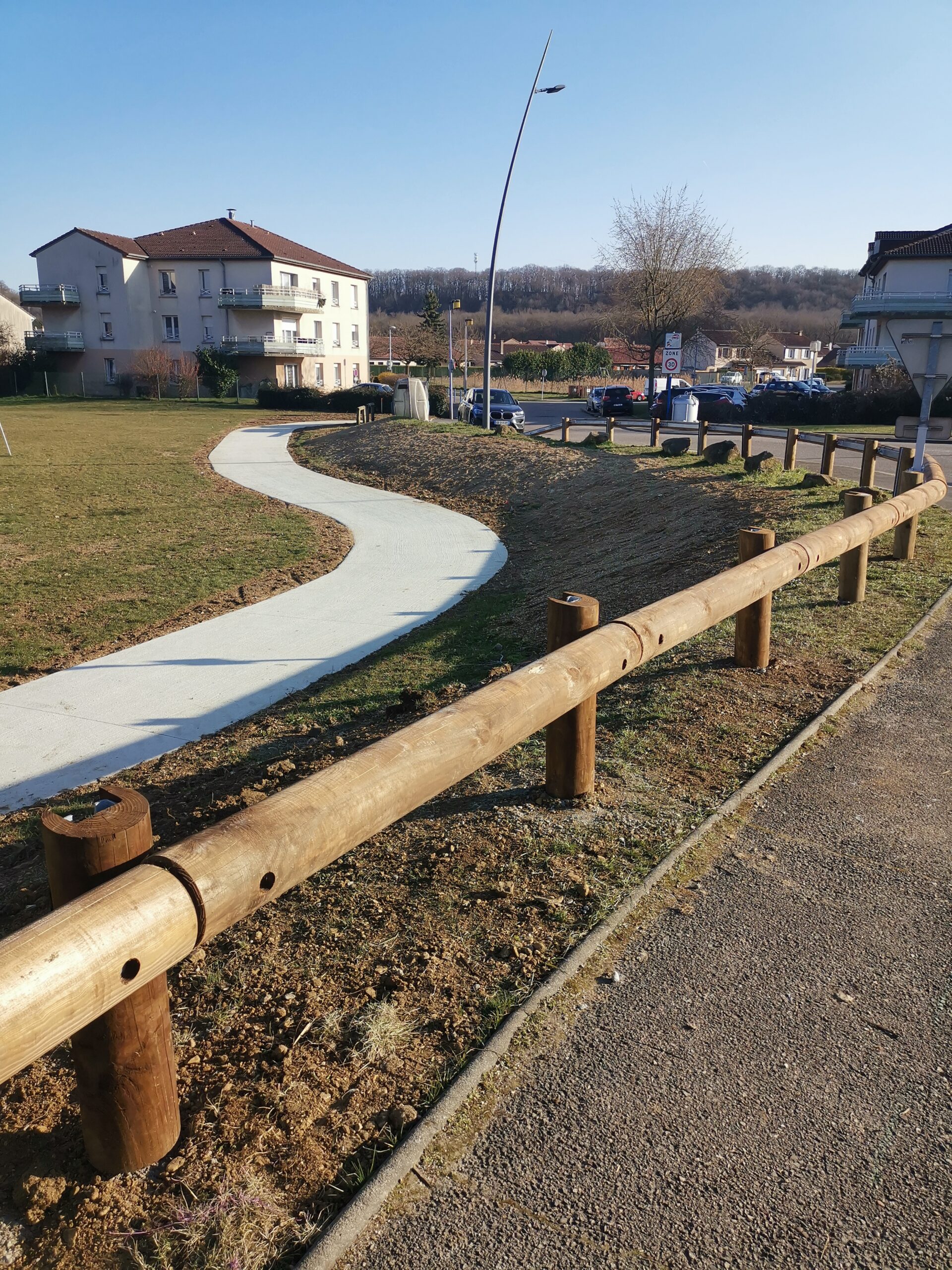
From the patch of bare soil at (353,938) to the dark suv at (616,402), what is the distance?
125 ft

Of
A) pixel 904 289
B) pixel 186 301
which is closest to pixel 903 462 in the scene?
pixel 904 289

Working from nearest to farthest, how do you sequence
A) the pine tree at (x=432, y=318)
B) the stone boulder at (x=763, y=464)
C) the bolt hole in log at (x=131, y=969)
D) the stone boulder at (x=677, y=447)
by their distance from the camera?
1. the bolt hole in log at (x=131, y=969)
2. the stone boulder at (x=763, y=464)
3. the stone boulder at (x=677, y=447)
4. the pine tree at (x=432, y=318)

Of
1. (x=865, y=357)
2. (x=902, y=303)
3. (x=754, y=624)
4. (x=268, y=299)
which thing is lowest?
(x=754, y=624)

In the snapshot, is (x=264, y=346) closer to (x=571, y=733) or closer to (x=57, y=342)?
(x=57, y=342)

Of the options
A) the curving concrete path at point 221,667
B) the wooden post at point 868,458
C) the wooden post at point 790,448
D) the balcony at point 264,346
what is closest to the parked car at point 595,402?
the balcony at point 264,346

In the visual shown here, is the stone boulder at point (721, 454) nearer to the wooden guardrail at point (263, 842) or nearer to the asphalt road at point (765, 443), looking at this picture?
the asphalt road at point (765, 443)

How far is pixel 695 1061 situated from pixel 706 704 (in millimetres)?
3007

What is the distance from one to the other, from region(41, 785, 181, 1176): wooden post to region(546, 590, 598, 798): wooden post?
225 centimetres

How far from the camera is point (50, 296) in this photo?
59969mm

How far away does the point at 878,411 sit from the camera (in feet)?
129

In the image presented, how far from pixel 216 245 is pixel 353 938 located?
62939 mm

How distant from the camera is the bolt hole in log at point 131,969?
6.94 ft

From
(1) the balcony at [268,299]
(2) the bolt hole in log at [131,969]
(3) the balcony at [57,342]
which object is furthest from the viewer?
(3) the balcony at [57,342]

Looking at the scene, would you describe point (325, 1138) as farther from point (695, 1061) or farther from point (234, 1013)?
point (695, 1061)
